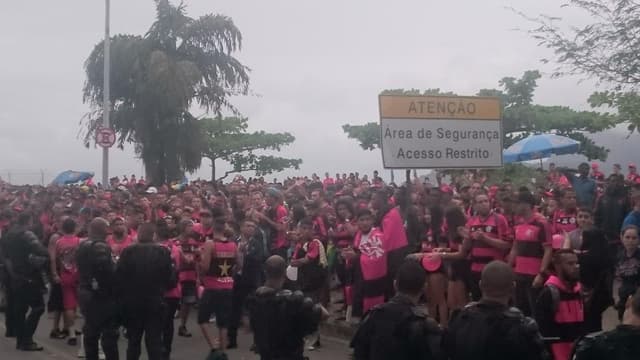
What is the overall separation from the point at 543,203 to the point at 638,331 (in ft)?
29.4

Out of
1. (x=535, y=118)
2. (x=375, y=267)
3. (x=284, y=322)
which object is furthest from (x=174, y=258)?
(x=535, y=118)

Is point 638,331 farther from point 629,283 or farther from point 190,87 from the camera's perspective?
point 190,87

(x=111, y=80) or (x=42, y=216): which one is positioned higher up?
(x=111, y=80)

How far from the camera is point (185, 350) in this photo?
39.7ft

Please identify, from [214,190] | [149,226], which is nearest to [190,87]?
[214,190]

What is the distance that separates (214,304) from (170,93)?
20.9 metres

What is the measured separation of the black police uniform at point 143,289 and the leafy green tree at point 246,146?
2870cm

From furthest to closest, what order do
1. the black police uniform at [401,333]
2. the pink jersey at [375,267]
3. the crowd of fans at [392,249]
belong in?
the pink jersey at [375,267] < the crowd of fans at [392,249] < the black police uniform at [401,333]

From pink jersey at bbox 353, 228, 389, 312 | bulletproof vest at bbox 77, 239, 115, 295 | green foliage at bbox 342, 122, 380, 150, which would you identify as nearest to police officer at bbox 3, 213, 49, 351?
bulletproof vest at bbox 77, 239, 115, 295

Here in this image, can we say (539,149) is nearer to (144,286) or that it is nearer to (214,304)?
(214,304)

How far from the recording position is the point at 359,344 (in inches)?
215

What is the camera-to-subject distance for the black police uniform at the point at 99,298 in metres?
9.39

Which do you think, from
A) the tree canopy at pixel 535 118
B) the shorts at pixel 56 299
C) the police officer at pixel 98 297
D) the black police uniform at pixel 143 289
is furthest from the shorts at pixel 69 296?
the tree canopy at pixel 535 118

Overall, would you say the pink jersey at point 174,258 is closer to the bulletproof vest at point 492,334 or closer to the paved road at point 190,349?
the paved road at point 190,349
